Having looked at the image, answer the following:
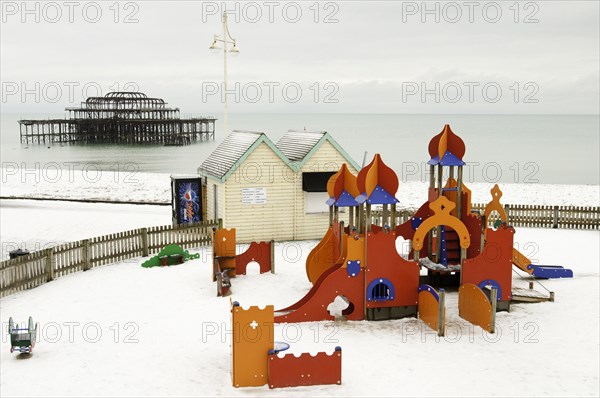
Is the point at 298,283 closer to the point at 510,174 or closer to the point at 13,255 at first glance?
the point at 13,255

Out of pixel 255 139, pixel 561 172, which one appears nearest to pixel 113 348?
pixel 255 139

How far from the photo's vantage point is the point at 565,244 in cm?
2189

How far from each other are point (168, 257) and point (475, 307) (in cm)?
912

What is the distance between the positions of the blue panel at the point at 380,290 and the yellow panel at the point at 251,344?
381 cm

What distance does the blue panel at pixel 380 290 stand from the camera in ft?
43.6

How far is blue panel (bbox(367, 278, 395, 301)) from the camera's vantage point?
13.3 m

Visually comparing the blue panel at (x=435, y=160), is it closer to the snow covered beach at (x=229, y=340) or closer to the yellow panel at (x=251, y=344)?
the snow covered beach at (x=229, y=340)

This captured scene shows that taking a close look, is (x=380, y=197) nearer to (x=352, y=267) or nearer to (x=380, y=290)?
(x=352, y=267)

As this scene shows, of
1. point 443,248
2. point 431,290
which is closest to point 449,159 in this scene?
point 443,248

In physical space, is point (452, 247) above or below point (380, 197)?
below

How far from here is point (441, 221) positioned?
44.9 ft

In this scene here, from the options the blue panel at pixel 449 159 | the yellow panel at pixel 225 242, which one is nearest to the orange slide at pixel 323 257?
the yellow panel at pixel 225 242

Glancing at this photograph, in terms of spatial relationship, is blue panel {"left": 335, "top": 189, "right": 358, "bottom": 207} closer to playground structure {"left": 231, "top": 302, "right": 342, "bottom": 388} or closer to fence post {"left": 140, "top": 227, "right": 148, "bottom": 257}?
playground structure {"left": 231, "top": 302, "right": 342, "bottom": 388}

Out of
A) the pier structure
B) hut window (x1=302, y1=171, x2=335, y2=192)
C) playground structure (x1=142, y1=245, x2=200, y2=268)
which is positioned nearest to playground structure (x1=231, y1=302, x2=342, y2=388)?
playground structure (x1=142, y1=245, x2=200, y2=268)
